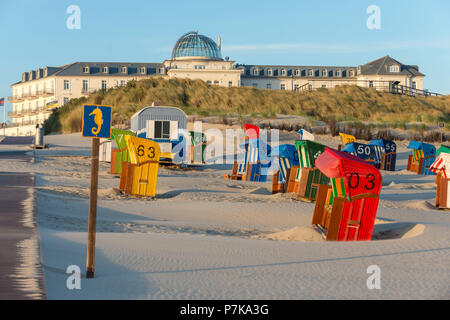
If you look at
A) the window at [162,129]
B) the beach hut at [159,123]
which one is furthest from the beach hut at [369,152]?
the window at [162,129]

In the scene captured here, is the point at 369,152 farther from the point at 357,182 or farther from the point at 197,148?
the point at 357,182

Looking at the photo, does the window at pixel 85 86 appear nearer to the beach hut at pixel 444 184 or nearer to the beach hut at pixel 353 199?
the beach hut at pixel 444 184

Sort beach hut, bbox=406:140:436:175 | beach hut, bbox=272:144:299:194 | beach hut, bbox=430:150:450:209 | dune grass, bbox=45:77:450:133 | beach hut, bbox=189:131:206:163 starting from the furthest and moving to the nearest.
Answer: dune grass, bbox=45:77:450:133 → beach hut, bbox=189:131:206:163 → beach hut, bbox=406:140:436:175 → beach hut, bbox=272:144:299:194 → beach hut, bbox=430:150:450:209

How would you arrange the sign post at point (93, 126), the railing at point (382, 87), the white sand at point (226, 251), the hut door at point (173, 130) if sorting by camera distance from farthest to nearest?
1. the railing at point (382, 87)
2. the hut door at point (173, 130)
3. the sign post at point (93, 126)
4. the white sand at point (226, 251)

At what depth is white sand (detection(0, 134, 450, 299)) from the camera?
6395mm

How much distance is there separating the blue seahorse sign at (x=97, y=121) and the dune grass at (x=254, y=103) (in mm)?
35088

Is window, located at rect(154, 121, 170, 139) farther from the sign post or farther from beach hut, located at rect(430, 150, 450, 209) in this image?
the sign post

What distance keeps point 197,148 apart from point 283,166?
35.1ft

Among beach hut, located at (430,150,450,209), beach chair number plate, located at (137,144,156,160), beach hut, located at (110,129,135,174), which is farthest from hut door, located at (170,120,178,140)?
beach hut, located at (430,150,450,209)

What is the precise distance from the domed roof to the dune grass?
27.0 metres

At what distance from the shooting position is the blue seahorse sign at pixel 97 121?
6557 millimetres

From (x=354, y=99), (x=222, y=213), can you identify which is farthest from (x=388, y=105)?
(x=222, y=213)

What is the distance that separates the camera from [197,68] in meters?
83.9
